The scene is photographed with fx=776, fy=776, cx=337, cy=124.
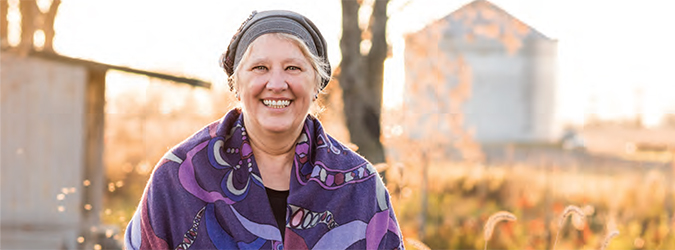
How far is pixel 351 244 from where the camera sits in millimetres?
2512

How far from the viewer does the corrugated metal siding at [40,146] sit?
7.71 meters

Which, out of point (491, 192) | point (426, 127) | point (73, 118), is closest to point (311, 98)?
point (73, 118)

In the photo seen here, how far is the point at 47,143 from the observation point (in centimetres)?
785

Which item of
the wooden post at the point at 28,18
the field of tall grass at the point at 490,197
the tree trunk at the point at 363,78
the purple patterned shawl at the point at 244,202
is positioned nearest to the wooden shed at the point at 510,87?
the field of tall grass at the point at 490,197

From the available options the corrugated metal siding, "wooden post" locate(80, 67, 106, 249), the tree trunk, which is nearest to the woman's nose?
the tree trunk

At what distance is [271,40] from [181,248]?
0.70 m

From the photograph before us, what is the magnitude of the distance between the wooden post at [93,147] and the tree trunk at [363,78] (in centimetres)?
300

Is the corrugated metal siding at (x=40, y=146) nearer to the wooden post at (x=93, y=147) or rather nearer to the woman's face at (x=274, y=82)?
the wooden post at (x=93, y=147)

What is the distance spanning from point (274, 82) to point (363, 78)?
345 cm

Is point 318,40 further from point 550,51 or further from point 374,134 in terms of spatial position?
point 550,51

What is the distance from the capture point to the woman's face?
92.2 inches

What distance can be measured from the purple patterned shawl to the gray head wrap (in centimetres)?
25

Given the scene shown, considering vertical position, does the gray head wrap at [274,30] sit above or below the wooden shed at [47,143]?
above

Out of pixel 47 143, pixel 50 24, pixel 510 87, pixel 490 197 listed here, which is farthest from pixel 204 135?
pixel 510 87
